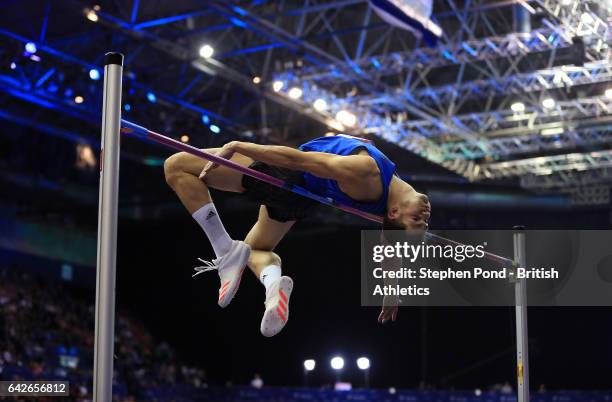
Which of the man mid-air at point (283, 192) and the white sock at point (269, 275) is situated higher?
the man mid-air at point (283, 192)

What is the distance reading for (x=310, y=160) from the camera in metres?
3.95

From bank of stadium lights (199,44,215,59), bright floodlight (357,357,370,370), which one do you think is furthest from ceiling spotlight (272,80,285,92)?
bright floodlight (357,357,370,370)

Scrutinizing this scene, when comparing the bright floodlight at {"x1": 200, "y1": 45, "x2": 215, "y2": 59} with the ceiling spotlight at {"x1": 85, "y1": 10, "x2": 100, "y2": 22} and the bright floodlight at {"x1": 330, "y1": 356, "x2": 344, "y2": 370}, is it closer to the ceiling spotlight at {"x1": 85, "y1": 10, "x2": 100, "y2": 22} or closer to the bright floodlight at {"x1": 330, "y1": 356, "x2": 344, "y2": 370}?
the ceiling spotlight at {"x1": 85, "y1": 10, "x2": 100, "y2": 22}

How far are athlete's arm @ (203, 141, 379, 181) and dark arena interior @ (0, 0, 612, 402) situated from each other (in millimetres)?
11

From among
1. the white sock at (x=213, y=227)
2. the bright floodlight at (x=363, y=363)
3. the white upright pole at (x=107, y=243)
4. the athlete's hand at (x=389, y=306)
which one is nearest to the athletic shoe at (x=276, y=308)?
the white sock at (x=213, y=227)

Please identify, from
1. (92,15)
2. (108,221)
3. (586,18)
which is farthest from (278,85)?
(108,221)

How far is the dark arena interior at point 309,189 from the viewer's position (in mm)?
5750

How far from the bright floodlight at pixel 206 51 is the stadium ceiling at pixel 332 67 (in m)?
0.10

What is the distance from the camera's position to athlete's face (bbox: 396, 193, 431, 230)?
4.33m

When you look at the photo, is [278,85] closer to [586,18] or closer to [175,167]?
[586,18]

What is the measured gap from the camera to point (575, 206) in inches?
696

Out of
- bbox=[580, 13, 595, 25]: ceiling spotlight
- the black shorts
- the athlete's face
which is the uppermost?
bbox=[580, 13, 595, 25]: ceiling spotlight

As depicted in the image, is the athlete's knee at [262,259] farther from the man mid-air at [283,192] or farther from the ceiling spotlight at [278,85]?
the ceiling spotlight at [278,85]

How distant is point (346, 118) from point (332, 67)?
5.13ft
